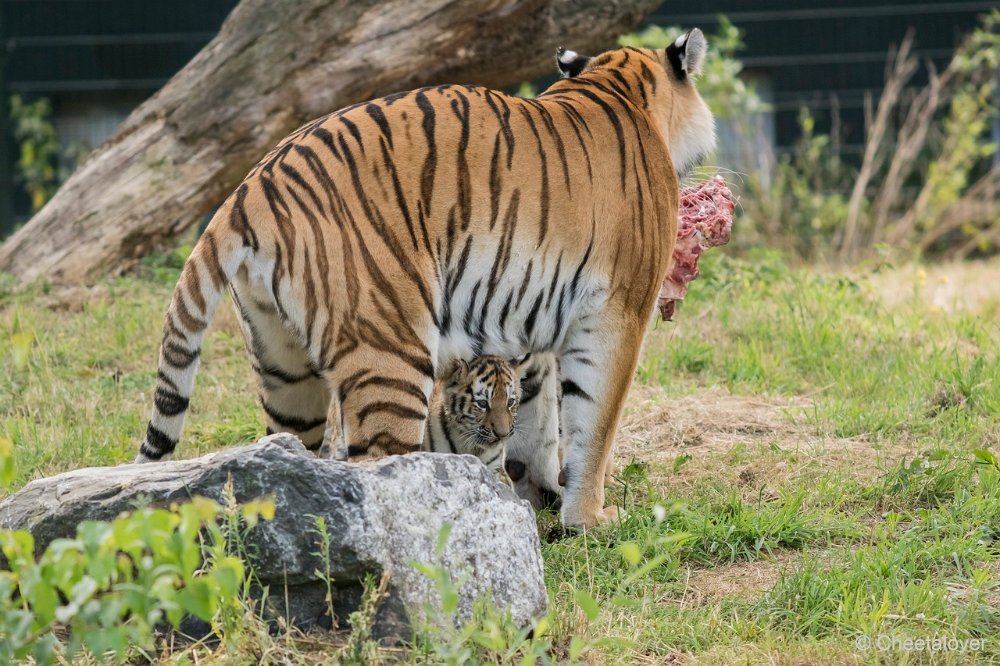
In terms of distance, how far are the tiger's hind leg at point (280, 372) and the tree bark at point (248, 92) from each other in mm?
3177

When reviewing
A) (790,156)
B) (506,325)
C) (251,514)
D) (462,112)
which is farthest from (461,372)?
(790,156)

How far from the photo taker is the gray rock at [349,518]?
3006 mm

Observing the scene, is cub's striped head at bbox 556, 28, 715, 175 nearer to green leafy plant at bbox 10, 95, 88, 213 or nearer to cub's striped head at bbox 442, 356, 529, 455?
cub's striped head at bbox 442, 356, 529, 455

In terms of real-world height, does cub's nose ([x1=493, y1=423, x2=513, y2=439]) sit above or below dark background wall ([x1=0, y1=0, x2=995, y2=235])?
Result: below

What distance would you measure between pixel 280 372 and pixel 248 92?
131 inches

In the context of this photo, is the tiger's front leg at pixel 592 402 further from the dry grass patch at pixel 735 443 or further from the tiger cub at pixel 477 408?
the dry grass patch at pixel 735 443

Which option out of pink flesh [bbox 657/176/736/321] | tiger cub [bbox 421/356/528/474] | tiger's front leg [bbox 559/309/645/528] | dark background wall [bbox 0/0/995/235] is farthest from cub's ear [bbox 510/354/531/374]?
dark background wall [bbox 0/0/995/235]

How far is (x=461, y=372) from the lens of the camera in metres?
4.50

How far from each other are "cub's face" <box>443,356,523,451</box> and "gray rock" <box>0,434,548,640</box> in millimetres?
1074

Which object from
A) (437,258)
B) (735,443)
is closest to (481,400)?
(437,258)

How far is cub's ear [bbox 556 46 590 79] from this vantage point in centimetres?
484

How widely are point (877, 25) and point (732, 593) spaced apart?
902 centimetres

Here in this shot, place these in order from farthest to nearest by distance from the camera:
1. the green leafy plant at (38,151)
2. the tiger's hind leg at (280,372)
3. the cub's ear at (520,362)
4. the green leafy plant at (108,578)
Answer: the green leafy plant at (38,151) < the cub's ear at (520,362) < the tiger's hind leg at (280,372) < the green leafy plant at (108,578)

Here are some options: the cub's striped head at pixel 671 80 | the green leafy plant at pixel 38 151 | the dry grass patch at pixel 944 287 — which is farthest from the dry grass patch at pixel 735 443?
the green leafy plant at pixel 38 151
